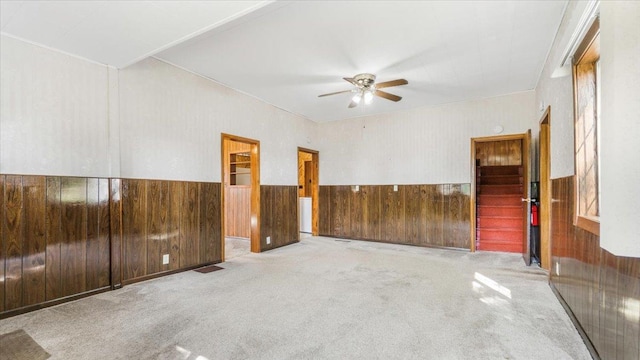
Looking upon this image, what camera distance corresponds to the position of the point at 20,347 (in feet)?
6.73

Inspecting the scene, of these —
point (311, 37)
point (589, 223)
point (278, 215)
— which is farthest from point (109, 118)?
point (589, 223)

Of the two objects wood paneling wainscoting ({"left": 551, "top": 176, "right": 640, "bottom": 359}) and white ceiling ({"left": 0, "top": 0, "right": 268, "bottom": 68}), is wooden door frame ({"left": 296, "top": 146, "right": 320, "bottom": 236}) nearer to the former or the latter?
white ceiling ({"left": 0, "top": 0, "right": 268, "bottom": 68})

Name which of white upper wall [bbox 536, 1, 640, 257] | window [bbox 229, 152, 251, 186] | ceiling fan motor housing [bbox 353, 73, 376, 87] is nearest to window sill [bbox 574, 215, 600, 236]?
white upper wall [bbox 536, 1, 640, 257]

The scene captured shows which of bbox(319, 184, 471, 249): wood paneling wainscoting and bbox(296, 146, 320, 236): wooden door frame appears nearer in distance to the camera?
bbox(319, 184, 471, 249): wood paneling wainscoting

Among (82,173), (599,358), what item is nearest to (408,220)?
(599,358)

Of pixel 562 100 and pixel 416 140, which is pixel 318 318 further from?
pixel 416 140

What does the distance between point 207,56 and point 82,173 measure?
1.88 meters

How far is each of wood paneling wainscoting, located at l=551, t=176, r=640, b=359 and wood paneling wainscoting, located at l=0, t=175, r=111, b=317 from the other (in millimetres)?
4219

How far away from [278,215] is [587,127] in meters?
4.60

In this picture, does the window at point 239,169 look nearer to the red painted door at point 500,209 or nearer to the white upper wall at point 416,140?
the white upper wall at point 416,140

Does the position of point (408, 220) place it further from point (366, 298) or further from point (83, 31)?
point (83, 31)

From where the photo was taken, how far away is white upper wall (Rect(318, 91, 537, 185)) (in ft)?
16.6

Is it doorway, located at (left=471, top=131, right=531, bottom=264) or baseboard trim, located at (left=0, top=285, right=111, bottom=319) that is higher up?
doorway, located at (left=471, top=131, right=531, bottom=264)

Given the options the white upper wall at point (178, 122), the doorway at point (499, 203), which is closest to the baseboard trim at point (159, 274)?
the white upper wall at point (178, 122)
